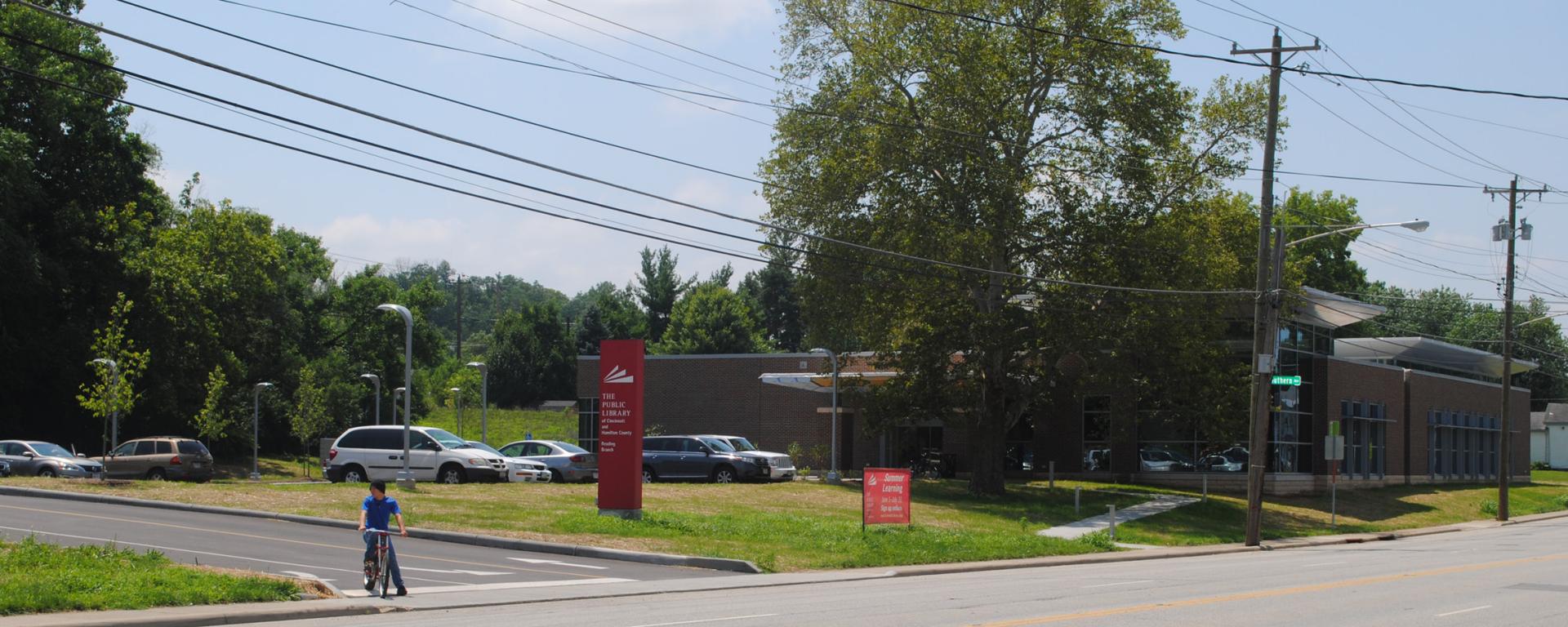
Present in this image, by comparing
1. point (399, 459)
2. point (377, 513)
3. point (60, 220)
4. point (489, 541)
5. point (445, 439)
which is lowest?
point (489, 541)

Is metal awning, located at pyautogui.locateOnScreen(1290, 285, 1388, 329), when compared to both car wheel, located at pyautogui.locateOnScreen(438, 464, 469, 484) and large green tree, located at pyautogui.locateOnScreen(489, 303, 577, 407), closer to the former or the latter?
car wheel, located at pyautogui.locateOnScreen(438, 464, 469, 484)

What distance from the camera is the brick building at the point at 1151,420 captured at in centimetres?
4816

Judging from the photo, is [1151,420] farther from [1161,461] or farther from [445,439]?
[445,439]

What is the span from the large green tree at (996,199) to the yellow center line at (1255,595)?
1547cm

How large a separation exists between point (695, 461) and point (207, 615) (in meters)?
27.8

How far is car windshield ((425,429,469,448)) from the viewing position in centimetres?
3572

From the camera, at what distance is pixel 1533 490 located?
6569 centimetres

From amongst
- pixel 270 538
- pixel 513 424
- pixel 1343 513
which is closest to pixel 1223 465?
pixel 1343 513

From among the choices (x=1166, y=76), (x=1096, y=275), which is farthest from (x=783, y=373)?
(x=1166, y=76)

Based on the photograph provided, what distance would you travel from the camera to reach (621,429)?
27.3 meters

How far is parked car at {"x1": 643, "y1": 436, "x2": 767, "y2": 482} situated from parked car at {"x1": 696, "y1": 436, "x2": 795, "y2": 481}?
0.14 meters

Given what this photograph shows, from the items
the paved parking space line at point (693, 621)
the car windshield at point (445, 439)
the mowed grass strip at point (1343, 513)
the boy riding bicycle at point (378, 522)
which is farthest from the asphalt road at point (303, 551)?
the mowed grass strip at point (1343, 513)

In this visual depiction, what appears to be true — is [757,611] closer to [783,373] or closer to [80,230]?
[783,373]

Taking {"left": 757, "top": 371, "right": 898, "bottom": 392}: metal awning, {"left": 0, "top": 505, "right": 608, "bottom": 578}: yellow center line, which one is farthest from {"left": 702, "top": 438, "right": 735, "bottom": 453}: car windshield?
{"left": 0, "top": 505, "right": 608, "bottom": 578}: yellow center line
